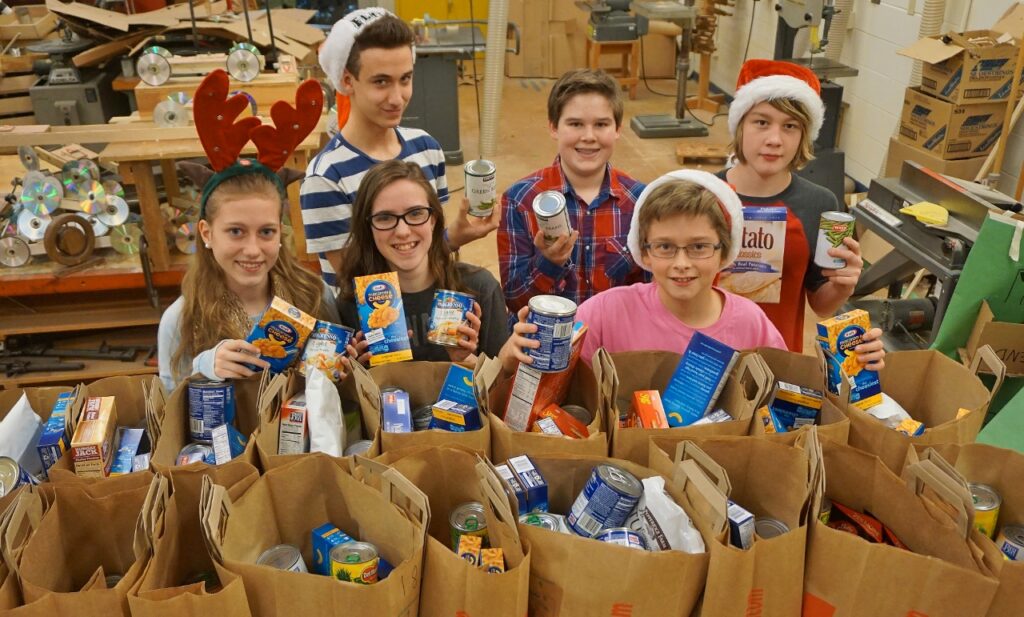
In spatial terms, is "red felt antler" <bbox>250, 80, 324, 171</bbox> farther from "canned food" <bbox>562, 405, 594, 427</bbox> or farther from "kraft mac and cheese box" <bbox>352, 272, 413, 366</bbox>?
"canned food" <bbox>562, 405, 594, 427</bbox>

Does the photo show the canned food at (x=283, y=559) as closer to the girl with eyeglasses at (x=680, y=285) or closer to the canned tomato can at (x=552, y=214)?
the girl with eyeglasses at (x=680, y=285)

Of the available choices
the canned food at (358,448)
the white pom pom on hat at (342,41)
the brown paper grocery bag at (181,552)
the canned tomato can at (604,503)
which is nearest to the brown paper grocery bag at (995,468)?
the canned tomato can at (604,503)

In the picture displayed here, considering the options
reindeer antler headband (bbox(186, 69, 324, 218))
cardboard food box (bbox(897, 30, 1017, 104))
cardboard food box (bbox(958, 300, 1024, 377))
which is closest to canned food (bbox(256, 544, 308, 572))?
reindeer antler headband (bbox(186, 69, 324, 218))

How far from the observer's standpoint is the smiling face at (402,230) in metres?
1.78

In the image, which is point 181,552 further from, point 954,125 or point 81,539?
point 954,125

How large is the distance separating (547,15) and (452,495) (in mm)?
7745

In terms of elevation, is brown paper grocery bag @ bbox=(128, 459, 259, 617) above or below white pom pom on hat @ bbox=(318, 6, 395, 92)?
below

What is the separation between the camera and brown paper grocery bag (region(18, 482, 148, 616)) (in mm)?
1153

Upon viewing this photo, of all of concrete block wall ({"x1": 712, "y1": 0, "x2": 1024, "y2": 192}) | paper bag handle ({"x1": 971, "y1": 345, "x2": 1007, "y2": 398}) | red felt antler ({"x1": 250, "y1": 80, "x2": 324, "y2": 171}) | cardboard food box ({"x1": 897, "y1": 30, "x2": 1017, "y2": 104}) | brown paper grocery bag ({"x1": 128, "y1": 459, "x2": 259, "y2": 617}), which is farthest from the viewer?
concrete block wall ({"x1": 712, "y1": 0, "x2": 1024, "y2": 192})

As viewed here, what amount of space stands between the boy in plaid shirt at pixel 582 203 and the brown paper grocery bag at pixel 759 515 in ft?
2.88

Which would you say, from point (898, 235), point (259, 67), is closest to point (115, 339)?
point (259, 67)

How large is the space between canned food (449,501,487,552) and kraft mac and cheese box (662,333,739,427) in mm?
412

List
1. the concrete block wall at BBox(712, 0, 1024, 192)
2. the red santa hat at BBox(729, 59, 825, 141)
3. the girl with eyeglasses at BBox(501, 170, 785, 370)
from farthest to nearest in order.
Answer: the concrete block wall at BBox(712, 0, 1024, 192) < the red santa hat at BBox(729, 59, 825, 141) < the girl with eyeglasses at BBox(501, 170, 785, 370)

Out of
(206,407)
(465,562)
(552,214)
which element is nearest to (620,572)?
(465,562)
